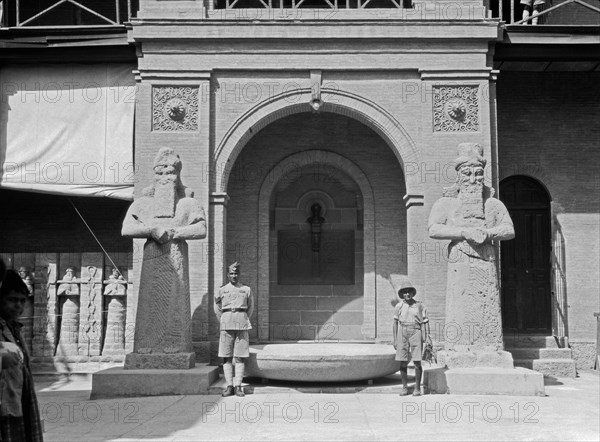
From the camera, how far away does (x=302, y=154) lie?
1678cm

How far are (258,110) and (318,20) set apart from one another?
Answer: 198 cm

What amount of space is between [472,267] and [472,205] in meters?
0.98

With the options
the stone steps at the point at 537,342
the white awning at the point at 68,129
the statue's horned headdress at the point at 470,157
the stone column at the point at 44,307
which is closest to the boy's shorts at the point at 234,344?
the white awning at the point at 68,129

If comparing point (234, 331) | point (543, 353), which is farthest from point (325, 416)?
point (543, 353)

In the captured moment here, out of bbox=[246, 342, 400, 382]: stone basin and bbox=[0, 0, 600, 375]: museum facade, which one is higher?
bbox=[0, 0, 600, 375]: museum facade

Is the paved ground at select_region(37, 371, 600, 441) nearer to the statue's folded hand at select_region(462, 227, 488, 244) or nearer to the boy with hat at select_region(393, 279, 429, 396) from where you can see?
the boy with hat at select_region(393, 279, 429, 396)

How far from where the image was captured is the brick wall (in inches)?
660

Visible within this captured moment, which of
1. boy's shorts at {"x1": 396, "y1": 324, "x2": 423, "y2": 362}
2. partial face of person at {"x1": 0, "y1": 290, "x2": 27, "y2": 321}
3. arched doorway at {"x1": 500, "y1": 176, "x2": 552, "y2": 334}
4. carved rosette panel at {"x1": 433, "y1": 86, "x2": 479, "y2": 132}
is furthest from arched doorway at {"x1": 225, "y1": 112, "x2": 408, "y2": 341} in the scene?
partial face of person at {"x1": 0, "y1": 290, "x2": 27, "y2": 321}

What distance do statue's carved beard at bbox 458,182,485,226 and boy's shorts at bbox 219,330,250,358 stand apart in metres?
3.94

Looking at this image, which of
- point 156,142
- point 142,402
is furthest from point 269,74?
point 142,402

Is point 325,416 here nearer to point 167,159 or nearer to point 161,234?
point 161,234

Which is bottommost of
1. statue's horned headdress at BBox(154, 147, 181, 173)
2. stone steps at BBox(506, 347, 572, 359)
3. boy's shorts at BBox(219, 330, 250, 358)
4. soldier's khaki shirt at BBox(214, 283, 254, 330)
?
stone steps at BBox(506, 347, 572, 359)

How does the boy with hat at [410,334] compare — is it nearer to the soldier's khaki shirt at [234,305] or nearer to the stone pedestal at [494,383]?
the stone pedestal at [494,383]

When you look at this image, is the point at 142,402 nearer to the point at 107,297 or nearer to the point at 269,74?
the point at 107,297
